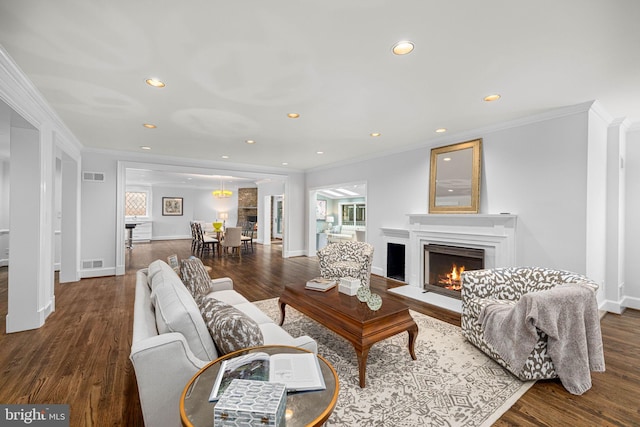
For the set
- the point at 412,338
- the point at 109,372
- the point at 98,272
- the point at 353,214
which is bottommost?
the point at 109,372

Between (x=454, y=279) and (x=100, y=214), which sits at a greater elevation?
(x=100, y=214)

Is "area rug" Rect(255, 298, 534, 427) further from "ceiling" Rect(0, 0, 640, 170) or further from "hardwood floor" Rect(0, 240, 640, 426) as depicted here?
"ceiling" Rect(0, 0, 640, 170)

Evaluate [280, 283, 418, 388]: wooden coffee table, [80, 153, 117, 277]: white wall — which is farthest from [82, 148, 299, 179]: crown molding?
[280, 283, 418, 388]: wooden coffee table

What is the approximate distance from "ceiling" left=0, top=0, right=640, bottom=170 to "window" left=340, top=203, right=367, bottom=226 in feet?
23.7

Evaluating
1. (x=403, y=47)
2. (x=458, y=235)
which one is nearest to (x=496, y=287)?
(x=458, y=235)

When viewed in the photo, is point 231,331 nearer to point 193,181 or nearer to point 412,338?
point 412,338

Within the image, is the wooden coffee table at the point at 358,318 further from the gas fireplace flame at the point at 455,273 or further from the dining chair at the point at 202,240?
the dining chair at the point at 202,240

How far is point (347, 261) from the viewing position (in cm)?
462

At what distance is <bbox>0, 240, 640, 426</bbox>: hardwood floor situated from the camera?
1.81m

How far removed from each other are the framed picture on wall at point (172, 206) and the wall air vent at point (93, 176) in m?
6.81

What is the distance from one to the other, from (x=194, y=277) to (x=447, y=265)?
3.84 meters

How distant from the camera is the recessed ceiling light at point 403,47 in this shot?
79.8 inches

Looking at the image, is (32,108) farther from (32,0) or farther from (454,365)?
(454,365)

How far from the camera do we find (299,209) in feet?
26.8
